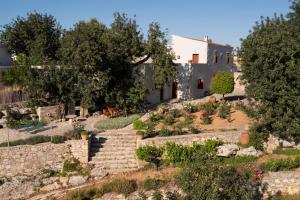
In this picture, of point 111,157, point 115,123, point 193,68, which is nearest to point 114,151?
point 111,157

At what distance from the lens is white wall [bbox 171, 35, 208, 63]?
134 ft

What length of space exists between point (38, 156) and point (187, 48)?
77.1 ft

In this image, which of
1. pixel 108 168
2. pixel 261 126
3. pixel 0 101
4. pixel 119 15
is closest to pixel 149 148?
pixel 108 168

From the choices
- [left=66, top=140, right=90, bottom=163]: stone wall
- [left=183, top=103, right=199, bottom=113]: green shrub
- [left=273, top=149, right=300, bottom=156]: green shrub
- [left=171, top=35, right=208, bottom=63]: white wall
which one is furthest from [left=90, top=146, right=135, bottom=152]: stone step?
[left=171, top=35, right=208, bottom=63]: white wall

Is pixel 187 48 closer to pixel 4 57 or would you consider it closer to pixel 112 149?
pixel 4 57

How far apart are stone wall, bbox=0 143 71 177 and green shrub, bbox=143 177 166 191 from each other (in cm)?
524

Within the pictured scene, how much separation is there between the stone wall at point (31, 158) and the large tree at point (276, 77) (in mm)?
10870

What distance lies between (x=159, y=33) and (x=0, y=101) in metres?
13.2

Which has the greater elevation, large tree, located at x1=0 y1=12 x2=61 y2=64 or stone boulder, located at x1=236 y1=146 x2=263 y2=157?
large tree, located at x1=0 y1=12 x2=61 y2=64

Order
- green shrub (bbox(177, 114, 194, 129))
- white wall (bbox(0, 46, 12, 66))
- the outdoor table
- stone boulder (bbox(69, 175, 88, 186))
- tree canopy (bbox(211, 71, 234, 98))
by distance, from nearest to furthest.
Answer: stone boulder (bbox(69, 175, 88, 186)), green shrub (bbox(177, 114, 194, 129)), the outdoor table, tree canopy (bbox(211, 71, 234, 98)), white wall (bbox(0, 46, 12, 66))

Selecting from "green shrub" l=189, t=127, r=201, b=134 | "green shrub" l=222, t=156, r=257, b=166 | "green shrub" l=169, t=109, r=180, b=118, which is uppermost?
"green shrub" l=169, t=109, r=180, b=118

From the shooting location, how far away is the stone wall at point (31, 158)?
21.7 metres

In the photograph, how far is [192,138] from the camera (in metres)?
22.7

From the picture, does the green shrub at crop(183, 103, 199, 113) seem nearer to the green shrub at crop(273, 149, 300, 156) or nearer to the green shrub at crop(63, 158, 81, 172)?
the green shrub at crop(273, 149, 300, 156)
